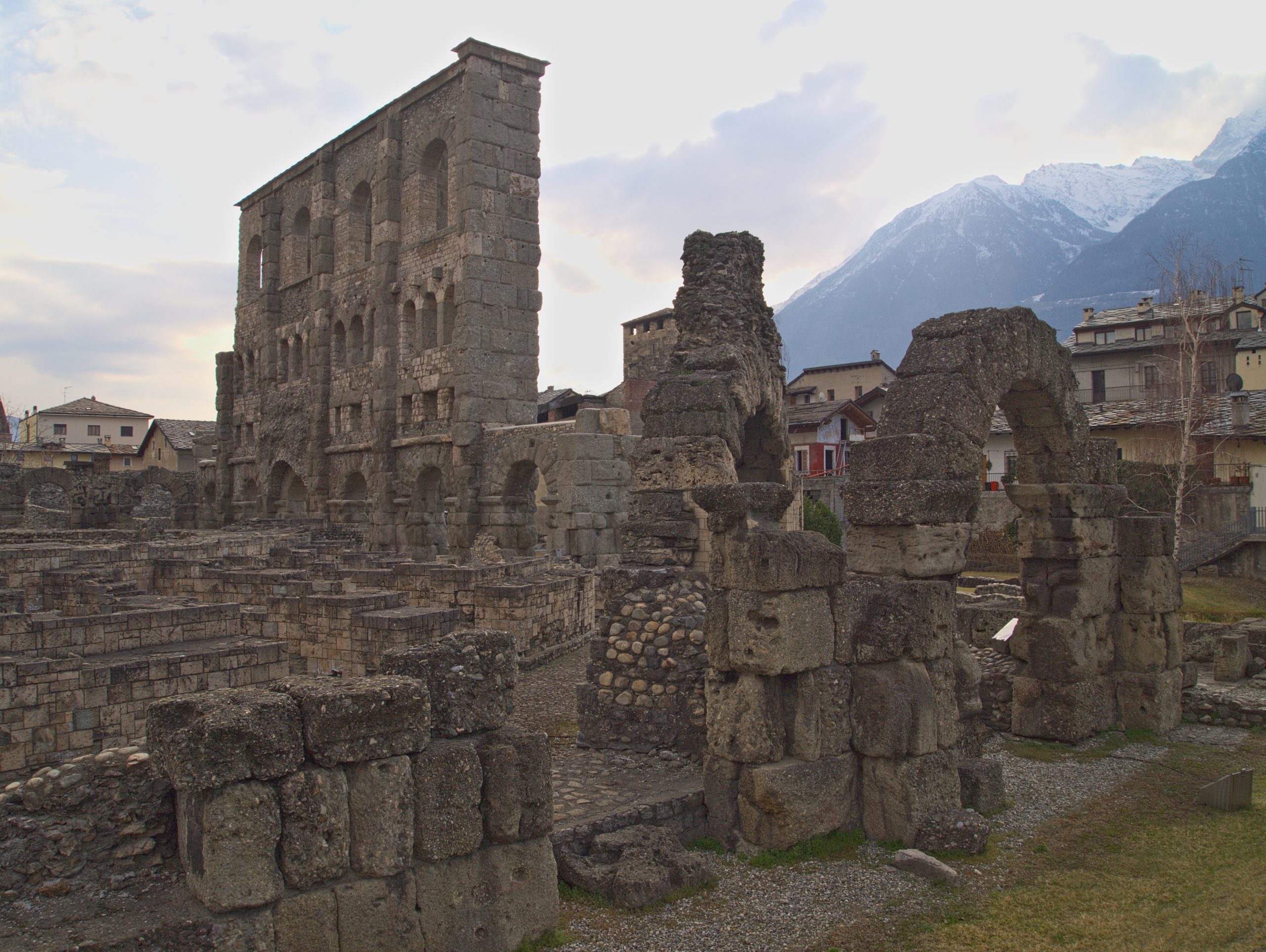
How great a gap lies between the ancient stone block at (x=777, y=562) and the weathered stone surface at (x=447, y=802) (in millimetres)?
2521

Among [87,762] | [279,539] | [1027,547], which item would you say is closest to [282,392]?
[279,539]

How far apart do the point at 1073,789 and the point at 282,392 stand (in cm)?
2801

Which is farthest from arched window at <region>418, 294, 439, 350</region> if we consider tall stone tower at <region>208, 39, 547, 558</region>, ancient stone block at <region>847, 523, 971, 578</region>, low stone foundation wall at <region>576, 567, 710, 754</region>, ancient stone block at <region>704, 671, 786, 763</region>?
ancient stone block at <region>704, 671, 786, 763</region>

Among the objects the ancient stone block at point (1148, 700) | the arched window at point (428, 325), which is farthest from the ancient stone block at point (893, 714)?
the arched window at point (428, 325)

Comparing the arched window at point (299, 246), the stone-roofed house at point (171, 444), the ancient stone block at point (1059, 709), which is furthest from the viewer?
the stone-roofed house at point (171, 444)

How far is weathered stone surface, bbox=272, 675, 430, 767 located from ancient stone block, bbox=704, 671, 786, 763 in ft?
8.53

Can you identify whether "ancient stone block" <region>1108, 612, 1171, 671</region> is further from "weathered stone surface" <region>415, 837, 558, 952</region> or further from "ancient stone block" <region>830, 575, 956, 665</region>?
"weathered stone surface" <region>415, 837, 558, 952</region>

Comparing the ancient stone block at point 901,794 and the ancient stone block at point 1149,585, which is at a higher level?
the ancient stone block at point 1149,585

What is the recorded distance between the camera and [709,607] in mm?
6754

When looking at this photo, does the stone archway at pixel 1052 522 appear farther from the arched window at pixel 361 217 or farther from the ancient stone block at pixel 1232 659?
the arched window at pixel 361 217

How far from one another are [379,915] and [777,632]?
3.16m

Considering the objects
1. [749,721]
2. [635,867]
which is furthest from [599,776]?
[635,867]

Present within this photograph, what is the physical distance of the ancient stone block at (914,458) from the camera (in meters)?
7.48

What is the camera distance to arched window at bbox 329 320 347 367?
27.8 metres
